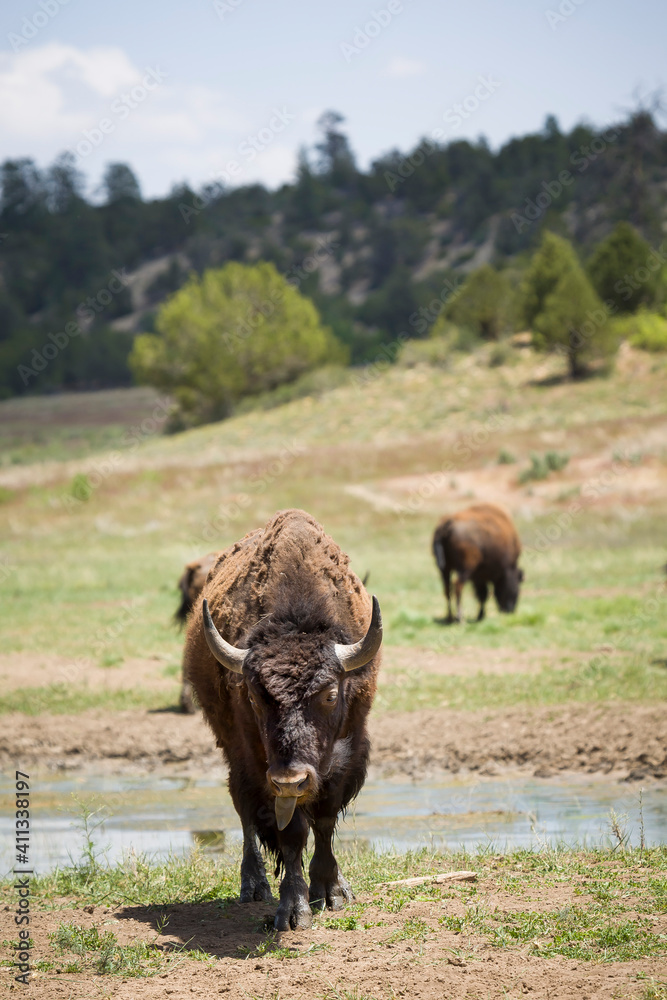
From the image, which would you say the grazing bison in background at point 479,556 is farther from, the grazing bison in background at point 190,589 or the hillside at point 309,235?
the hillside at point 309,235

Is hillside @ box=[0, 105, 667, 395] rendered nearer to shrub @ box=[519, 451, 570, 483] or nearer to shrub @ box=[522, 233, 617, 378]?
shrub @ box=[522, 233, 617, 378]

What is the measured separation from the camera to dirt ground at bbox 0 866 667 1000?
4.46 metres

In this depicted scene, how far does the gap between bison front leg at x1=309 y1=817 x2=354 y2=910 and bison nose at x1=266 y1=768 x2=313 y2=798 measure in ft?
2.65

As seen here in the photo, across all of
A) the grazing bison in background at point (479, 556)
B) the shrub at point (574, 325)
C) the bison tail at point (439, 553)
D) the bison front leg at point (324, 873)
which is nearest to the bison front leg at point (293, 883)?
the bison front leg at point (324, 873)

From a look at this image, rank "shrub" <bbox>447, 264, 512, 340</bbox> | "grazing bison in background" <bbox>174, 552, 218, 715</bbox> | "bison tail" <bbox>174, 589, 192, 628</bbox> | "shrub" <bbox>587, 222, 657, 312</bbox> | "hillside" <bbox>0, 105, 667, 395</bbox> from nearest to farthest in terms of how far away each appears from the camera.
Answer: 1. "grazing bison in background" <bbox>174, 552, 218, 715</bbox>
2. "bison tail" <bbox>174, 589, 192, 628</bbox>
3. "shrub" <bbox>587, 222, 657, 312</bbox>
4. "shrub" <bbox>447, 264, 512, 340</bbox>
5. "hillside" <bbox>0, 105, 667, 395</bbox>

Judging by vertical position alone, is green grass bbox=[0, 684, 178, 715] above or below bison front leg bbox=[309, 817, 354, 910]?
below

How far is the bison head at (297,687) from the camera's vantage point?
16.6 ft

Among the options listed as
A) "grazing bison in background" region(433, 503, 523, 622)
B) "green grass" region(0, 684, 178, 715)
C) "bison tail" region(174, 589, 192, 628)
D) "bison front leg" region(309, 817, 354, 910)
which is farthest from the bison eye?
"grazing bison in background" region(433, 503, 523, 622)

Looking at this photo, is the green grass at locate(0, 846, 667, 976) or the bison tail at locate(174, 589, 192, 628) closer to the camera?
the green grass at locate(0, 846, 667, 976)

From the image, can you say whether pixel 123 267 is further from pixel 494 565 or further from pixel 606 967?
pixel 606 967

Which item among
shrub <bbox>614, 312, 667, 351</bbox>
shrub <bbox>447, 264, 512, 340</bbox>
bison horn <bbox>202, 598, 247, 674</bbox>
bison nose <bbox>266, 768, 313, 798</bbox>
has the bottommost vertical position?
bison nose <bbox>266, 768, 313, 798</bbox>

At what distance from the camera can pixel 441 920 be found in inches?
209

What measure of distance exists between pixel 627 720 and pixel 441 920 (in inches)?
218

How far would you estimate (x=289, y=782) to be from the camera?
4.93 meters
